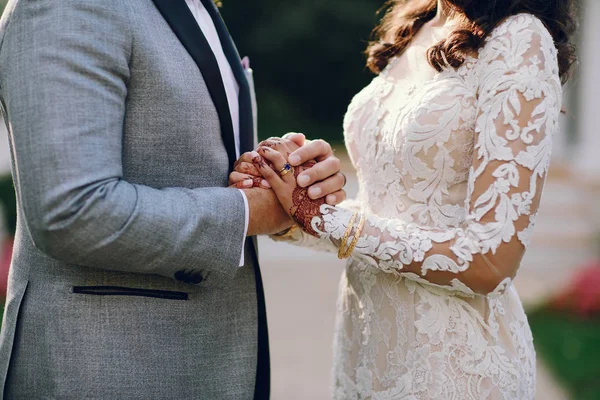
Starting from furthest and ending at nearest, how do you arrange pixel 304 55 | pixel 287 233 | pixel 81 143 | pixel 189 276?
pixel 304 55, pixel 287 233, pixel 189 276, pixel 81 143

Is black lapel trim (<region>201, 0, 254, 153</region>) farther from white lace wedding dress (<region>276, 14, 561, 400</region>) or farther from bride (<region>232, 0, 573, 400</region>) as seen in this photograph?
white lace wedding dress (<region>276, 14, 561, 400</region>)

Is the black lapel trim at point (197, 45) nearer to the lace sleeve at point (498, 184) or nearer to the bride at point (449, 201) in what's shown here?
Result: the bride at point (449, 201)

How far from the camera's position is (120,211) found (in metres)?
1.79

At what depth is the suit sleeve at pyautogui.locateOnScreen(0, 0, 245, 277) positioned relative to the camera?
173 cm

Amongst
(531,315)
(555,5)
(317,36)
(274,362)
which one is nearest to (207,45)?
(555,5)

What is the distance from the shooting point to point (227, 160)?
2.17 metres

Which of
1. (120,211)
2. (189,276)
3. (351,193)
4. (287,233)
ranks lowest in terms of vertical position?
(351,193)

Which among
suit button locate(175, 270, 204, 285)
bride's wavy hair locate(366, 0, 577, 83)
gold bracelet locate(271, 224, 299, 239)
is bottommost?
gold bracelet locate(271, 224, 299, 239)

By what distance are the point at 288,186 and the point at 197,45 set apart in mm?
505

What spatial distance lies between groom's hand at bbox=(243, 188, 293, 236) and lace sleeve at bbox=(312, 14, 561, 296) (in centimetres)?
15

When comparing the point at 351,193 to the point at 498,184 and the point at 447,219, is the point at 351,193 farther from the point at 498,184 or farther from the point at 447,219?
the point at 498,184

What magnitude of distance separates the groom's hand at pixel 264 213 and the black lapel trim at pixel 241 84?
21cm

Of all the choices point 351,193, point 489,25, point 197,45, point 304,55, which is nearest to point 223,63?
point 197,45

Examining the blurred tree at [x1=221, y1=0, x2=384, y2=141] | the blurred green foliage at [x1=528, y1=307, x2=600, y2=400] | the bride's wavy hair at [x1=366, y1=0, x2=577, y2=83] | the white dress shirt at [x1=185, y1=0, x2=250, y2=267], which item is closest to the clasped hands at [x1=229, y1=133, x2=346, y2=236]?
the white dress shirt at [x1=185, y1=0, x2=250, y2=267]
